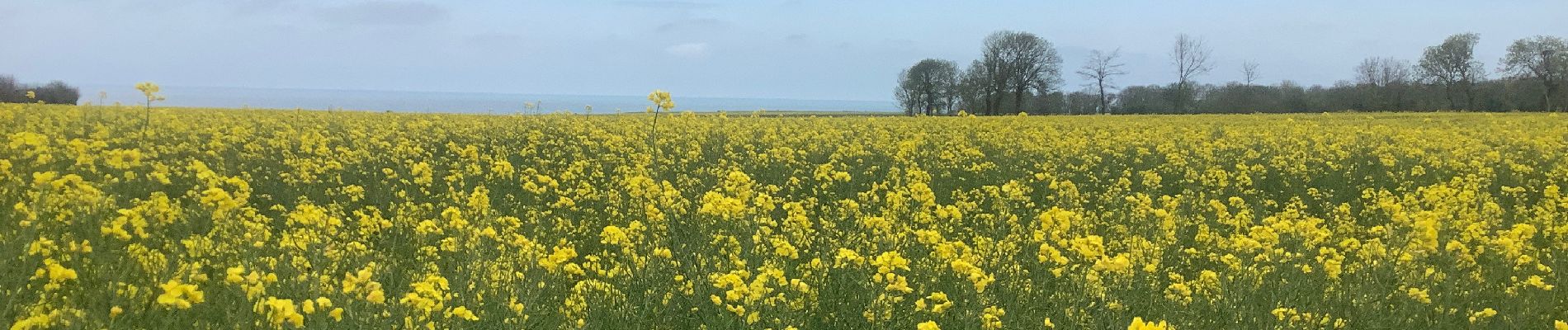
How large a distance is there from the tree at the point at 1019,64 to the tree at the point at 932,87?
6.08 meters

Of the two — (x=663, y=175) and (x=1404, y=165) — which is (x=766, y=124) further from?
(x=1404, y=165)

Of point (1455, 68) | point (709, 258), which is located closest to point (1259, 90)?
point (1455, 68)

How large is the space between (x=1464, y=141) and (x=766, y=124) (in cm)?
1221

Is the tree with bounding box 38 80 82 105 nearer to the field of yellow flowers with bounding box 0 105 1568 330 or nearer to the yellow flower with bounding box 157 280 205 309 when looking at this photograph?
the field of yellow flowers with bounding box 0 105 1568 330

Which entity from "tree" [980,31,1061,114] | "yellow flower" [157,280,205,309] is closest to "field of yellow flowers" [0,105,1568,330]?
"yellow flower" [157,280,205,309]

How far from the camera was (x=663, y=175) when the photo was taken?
8.42m

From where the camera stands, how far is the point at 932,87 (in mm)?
59875

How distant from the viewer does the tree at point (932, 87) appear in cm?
5900

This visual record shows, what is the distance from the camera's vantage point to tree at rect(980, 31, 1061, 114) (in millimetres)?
50656

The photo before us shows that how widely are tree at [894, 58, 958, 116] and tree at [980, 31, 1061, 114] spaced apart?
608 cm

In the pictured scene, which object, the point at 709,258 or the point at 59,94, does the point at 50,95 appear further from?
the point at 709,258

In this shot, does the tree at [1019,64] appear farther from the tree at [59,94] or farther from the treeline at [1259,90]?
the tree at [59,94]

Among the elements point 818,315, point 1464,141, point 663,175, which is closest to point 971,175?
point 663,175

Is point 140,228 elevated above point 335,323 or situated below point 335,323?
above
